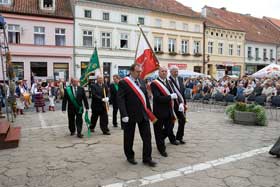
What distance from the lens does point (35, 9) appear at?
89.1 feet

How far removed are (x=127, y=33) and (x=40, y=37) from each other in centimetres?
932

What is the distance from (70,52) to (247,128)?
73.9 feet

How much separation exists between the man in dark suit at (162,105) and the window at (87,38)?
2429cm

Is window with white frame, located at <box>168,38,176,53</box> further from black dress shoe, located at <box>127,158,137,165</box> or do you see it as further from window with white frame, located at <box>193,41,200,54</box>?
black dress shoe, located at <box>127,158,137,165</box>

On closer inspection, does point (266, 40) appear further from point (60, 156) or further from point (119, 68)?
point (60, 156)

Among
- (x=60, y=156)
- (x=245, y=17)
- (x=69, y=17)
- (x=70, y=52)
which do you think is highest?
(x=245, y=17)

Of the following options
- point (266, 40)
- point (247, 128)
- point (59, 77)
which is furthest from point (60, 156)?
point (266, 40)

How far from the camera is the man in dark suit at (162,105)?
232 inches

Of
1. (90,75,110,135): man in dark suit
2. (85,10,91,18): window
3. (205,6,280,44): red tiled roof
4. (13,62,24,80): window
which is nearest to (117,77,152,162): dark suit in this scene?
(90,75,110,135): man in dark suit

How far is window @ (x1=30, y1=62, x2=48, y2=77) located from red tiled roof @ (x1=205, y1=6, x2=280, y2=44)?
22305 millimetres

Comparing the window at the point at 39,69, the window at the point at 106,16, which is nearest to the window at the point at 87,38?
the window at the point at 106,16

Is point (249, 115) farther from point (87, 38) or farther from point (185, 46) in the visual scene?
point (185, 46)

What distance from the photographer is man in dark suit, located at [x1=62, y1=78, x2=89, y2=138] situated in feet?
26.8

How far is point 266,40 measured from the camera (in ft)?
144
